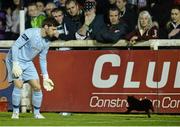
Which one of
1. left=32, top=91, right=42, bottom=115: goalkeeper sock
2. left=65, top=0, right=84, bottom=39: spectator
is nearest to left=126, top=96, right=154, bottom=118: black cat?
left=32, top=91, right=42, bottom=115: goalkeeper sock

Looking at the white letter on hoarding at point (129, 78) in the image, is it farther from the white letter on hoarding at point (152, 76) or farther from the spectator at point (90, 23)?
the spectator at point (90, 23)

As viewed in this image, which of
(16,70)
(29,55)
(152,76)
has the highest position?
(29,55)

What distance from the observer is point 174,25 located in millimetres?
15297

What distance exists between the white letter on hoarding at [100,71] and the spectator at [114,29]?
0.43 meters

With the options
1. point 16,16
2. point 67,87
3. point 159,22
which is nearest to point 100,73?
point 67,87

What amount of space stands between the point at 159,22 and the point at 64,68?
2554mm

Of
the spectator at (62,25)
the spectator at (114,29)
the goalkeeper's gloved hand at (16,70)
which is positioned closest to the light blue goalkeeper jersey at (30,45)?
the goalkeeper's gloved hand at (16,70)

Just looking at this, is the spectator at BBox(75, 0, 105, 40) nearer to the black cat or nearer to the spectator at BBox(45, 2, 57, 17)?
the spectator at BBox(45, 2, 57, 17)

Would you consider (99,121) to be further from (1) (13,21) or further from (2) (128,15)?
(1) (13,21)

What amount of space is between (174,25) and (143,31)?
2.39 feet

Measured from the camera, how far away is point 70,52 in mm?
16109

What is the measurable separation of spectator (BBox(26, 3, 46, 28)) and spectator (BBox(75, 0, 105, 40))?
1234 mm

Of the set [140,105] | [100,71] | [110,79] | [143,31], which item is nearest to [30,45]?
[100,71]

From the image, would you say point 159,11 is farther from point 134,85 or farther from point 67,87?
point 67,87
